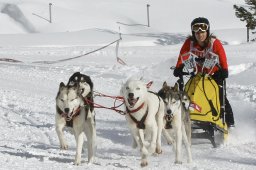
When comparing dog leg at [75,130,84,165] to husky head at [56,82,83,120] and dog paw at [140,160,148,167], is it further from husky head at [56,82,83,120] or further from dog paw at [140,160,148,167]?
dog paw at [140,160,148,167]

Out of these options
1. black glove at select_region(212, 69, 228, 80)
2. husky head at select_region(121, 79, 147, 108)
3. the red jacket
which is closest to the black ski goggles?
the red jacket

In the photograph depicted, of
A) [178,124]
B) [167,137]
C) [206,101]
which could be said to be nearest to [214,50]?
[206,101]

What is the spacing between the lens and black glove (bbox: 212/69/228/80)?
6.63 meters

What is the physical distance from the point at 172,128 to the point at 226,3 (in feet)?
168

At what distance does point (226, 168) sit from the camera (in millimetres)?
5371

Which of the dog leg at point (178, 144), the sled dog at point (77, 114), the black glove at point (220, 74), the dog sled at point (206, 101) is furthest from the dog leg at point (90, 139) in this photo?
the black glove at point (220, 74)

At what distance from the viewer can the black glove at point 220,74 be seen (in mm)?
6633

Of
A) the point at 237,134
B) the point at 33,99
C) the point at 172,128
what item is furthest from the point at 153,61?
the point at 172,128

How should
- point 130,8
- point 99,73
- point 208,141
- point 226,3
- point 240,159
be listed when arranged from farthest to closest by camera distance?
point 226,3 < point 130,8 < point 99,73 < point 208,141 < point 240,159

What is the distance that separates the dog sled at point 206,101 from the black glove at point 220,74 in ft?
0.22

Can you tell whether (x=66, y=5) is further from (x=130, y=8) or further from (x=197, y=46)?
(x=197, y=46)

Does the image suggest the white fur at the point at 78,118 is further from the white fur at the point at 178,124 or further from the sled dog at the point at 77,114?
the white fur at the point at 178,124

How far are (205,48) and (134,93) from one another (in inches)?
70.1

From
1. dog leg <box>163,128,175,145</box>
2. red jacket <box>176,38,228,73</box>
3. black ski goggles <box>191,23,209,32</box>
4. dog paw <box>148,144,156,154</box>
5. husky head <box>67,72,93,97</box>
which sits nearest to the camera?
dog paw <box>148,144,156,154</box>
